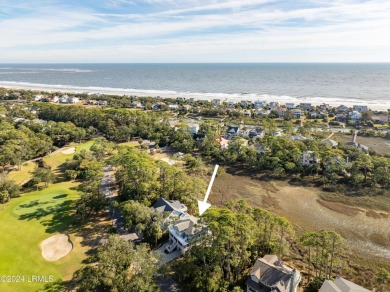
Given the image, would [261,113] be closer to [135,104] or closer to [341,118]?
[341,118]

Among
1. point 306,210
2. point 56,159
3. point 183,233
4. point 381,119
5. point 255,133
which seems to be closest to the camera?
point 183,233

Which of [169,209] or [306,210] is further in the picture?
[306,210]

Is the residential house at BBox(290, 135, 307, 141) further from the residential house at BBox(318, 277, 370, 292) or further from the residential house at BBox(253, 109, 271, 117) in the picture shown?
the residential house at BBox(318, 277, 370, 292)

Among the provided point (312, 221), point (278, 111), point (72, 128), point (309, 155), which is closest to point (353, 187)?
point (309, 155)

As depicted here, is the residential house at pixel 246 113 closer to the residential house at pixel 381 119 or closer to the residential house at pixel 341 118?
the residential house at pixel 341 118

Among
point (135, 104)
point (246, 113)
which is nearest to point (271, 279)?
point (246, 113)

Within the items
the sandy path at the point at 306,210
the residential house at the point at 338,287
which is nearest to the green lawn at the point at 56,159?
the sandy path at the point at 306,210

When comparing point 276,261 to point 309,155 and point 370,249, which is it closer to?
point 370,249
